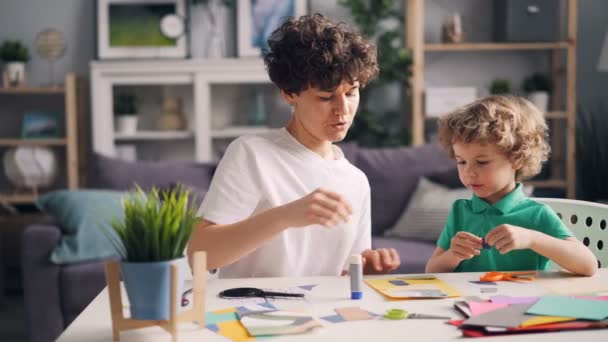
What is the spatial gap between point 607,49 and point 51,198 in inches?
113

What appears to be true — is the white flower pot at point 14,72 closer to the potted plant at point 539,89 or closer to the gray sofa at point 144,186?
the gray sofa at point 144,186

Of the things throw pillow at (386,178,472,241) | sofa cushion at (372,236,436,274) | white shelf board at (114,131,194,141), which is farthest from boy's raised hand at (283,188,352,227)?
white shelf board at (114,131,194,141)

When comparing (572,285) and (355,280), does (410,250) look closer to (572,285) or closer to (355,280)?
(572,285)

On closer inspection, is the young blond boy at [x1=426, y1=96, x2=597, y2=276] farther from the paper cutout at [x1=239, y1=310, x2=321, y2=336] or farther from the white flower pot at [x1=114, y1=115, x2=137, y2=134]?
the white flower pot at [x1=114, y1=115, x2=137, y2=134]

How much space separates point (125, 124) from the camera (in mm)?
4648

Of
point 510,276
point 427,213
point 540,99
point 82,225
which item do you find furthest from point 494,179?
point 540,99

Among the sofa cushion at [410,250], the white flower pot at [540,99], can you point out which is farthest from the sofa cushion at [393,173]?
the white flower pot at [540,99]

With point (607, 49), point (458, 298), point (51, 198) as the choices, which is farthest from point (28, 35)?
point (458, 298)

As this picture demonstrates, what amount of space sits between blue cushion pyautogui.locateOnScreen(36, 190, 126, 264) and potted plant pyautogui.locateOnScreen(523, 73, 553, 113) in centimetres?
251

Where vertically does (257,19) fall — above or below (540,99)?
above

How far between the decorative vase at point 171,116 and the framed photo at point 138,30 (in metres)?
0.26

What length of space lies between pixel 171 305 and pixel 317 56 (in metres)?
0.72

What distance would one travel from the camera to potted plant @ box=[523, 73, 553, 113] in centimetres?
470

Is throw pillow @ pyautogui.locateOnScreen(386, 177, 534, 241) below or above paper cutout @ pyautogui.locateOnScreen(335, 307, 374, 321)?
below
